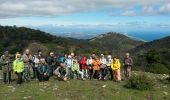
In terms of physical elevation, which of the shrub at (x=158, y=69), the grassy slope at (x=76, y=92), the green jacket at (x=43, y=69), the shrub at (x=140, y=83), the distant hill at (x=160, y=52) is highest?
the green jacket at (x=43, y=69)

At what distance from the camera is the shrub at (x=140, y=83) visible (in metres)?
23.2

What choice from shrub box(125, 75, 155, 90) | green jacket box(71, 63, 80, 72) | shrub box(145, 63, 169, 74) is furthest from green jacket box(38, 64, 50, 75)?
shrub box(145, 63, 169, 74)

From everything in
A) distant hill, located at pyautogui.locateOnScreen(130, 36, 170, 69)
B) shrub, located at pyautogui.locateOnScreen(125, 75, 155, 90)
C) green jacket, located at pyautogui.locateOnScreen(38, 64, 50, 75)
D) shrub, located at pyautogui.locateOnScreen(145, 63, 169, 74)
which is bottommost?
distant hill, located at pyautogui.locateOnScreen(130, 36, 170, 69)

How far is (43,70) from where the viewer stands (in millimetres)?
24297

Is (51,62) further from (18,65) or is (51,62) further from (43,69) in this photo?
(18,65)

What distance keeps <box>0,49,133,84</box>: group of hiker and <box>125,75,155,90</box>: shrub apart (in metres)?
1.94

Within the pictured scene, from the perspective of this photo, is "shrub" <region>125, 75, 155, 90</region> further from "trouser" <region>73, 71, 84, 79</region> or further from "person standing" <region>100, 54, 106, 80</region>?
"trouser" <region>73, 71, 84, 79</region>

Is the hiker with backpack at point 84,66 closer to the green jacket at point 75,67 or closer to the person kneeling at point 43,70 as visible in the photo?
the green jacket at point 75,67

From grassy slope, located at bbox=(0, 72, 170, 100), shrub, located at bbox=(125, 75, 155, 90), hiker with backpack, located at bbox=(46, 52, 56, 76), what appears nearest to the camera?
grassy slope, located at bbox=(0, 72, 170, 100)

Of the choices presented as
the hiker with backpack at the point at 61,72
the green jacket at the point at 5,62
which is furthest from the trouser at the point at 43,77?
the green jacket at the point at 5,62

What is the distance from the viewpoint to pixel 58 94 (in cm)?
2100

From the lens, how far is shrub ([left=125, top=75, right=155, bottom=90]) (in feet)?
76.1

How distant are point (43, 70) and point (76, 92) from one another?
3594 mm

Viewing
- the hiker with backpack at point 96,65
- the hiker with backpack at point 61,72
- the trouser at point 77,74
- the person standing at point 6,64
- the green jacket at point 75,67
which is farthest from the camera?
the hiker with backpack at point 96,65
